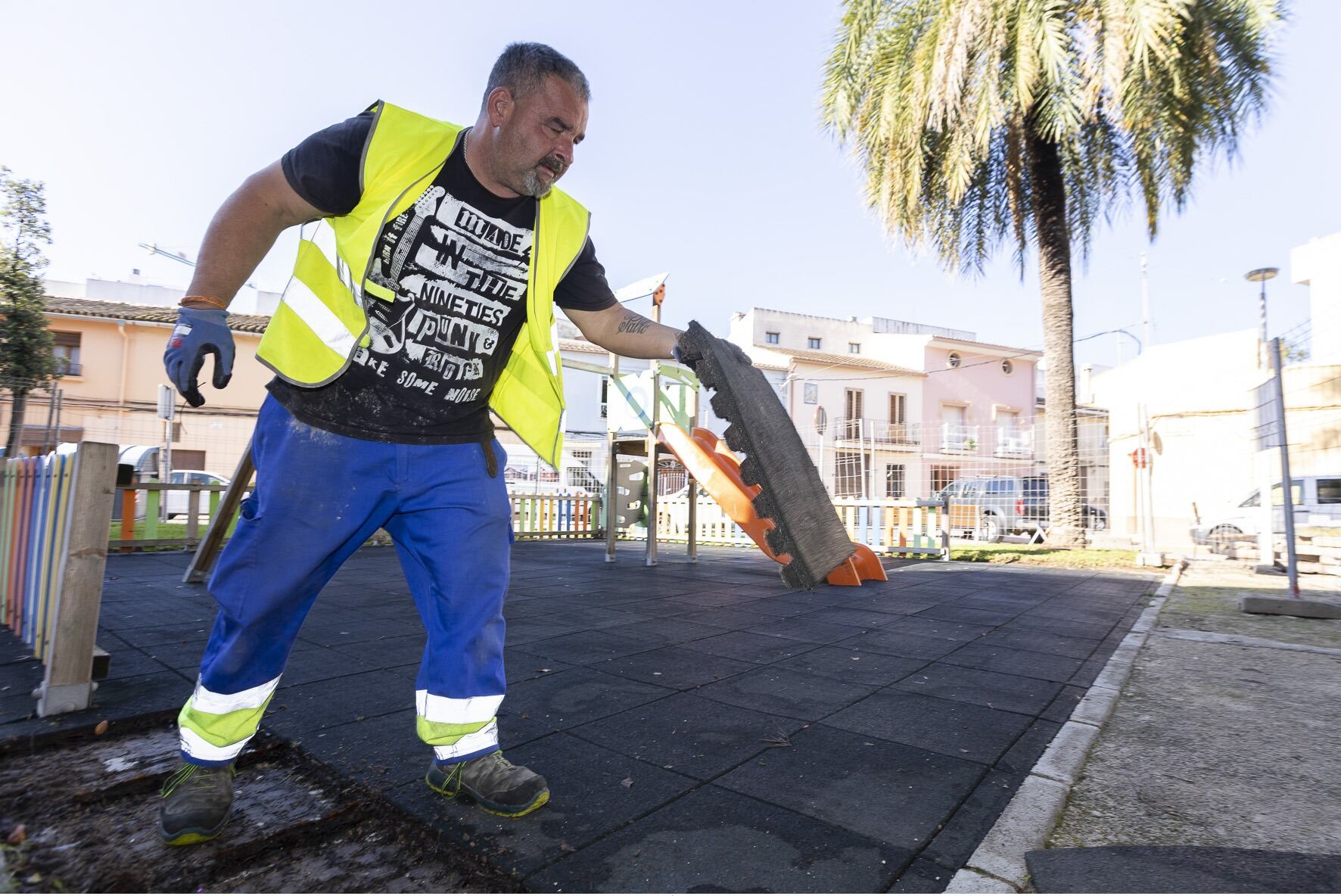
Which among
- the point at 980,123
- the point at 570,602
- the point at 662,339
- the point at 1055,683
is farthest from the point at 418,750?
the point at 980,123

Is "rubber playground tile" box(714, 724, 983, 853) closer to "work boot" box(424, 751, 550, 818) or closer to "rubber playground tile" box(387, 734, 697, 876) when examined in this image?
"rubber playground tile" box(387, 734, 697, 876)

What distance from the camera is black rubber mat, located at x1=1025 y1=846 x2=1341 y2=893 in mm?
1459

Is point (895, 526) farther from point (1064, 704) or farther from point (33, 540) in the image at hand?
point (33, 540)

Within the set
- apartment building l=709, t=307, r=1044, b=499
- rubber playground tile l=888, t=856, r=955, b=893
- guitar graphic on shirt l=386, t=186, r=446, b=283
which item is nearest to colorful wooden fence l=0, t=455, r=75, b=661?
guitar graphic on shirt l=386, t=186, r=446, b=283

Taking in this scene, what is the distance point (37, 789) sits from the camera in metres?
1.86

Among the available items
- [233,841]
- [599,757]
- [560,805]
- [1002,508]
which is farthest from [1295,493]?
[233,841]

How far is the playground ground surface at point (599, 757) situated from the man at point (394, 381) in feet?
0.58

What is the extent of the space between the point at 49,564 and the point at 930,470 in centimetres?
Result: 1530

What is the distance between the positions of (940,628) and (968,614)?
2.28 ft

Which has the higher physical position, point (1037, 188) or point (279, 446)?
point (1037, 188)

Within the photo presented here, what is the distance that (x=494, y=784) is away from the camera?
183 cm

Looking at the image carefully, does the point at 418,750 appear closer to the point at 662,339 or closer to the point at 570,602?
the point at 662,339

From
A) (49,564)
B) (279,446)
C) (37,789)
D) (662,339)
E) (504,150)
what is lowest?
(37,789)

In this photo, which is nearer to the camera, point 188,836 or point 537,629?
point 188,836
